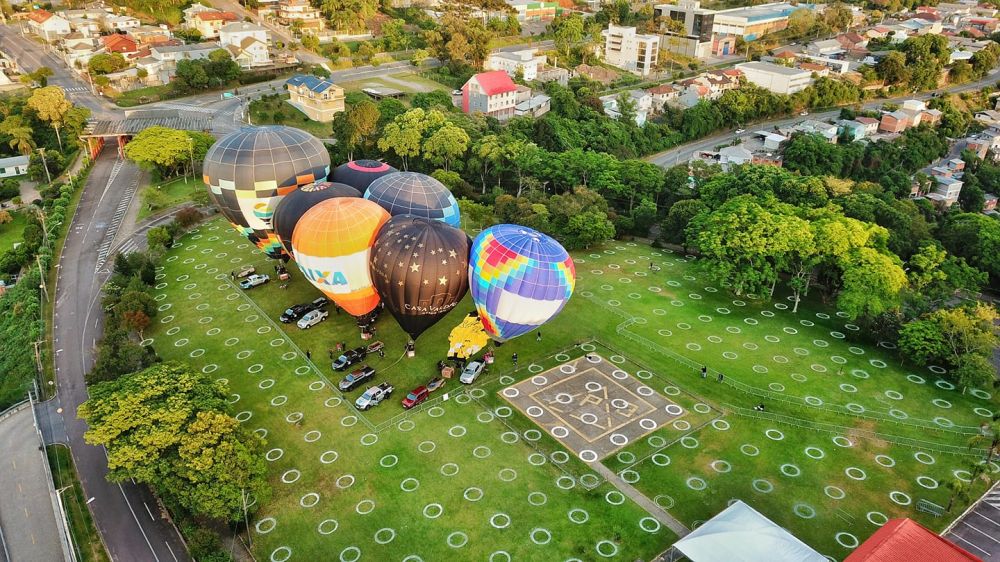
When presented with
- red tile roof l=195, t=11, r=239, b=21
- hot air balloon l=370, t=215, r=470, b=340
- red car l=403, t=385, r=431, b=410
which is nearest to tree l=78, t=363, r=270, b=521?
red car l=403, t=385, r=431, b=410

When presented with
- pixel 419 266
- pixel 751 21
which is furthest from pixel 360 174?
pixel 751 21

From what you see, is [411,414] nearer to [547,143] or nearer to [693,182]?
[693,182]

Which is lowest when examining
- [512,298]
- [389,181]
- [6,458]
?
[6,458]

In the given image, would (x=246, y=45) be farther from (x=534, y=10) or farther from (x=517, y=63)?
(x=534, y=10)

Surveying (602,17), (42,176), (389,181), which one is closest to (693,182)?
(389,181)

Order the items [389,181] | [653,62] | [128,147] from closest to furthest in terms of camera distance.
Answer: [389,181]
[128,147]
[653,62]

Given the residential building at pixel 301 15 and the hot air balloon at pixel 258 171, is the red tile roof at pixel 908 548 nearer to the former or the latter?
the hot air balloon at pixel 258 171

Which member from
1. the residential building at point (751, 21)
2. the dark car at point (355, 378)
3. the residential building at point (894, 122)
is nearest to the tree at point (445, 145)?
the dark car at point (355, 378)
